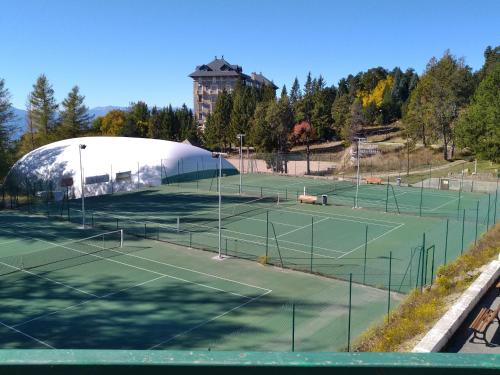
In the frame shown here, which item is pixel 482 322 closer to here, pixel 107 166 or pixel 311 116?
pixel 107 166

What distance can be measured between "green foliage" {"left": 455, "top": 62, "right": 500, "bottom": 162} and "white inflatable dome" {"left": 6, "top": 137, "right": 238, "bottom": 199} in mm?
29275

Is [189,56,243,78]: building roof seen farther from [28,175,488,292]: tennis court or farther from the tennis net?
the tennis net

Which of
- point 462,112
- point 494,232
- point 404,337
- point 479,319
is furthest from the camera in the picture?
point 462,112

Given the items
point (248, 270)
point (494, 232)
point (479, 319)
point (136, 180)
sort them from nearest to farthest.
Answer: point (479, 319)
point (248, 270)
point (494, 232)
point (136, 180)

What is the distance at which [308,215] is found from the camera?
35.1 metres

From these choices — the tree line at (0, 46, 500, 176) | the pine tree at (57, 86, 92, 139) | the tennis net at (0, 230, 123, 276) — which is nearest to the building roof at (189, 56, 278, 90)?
the tree line at (0, 46, 500, 176)

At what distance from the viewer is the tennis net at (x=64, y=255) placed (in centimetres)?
2306

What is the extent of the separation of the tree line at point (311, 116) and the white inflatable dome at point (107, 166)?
4057mm

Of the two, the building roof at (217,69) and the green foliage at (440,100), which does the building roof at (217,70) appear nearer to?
the building roof at (217,69)

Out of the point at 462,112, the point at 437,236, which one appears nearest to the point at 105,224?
the point at 437,236

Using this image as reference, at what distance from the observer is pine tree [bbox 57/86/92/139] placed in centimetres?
7731

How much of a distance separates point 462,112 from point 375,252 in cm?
4437

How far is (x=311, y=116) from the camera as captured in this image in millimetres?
81938

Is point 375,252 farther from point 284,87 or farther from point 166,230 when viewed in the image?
point 284,87
